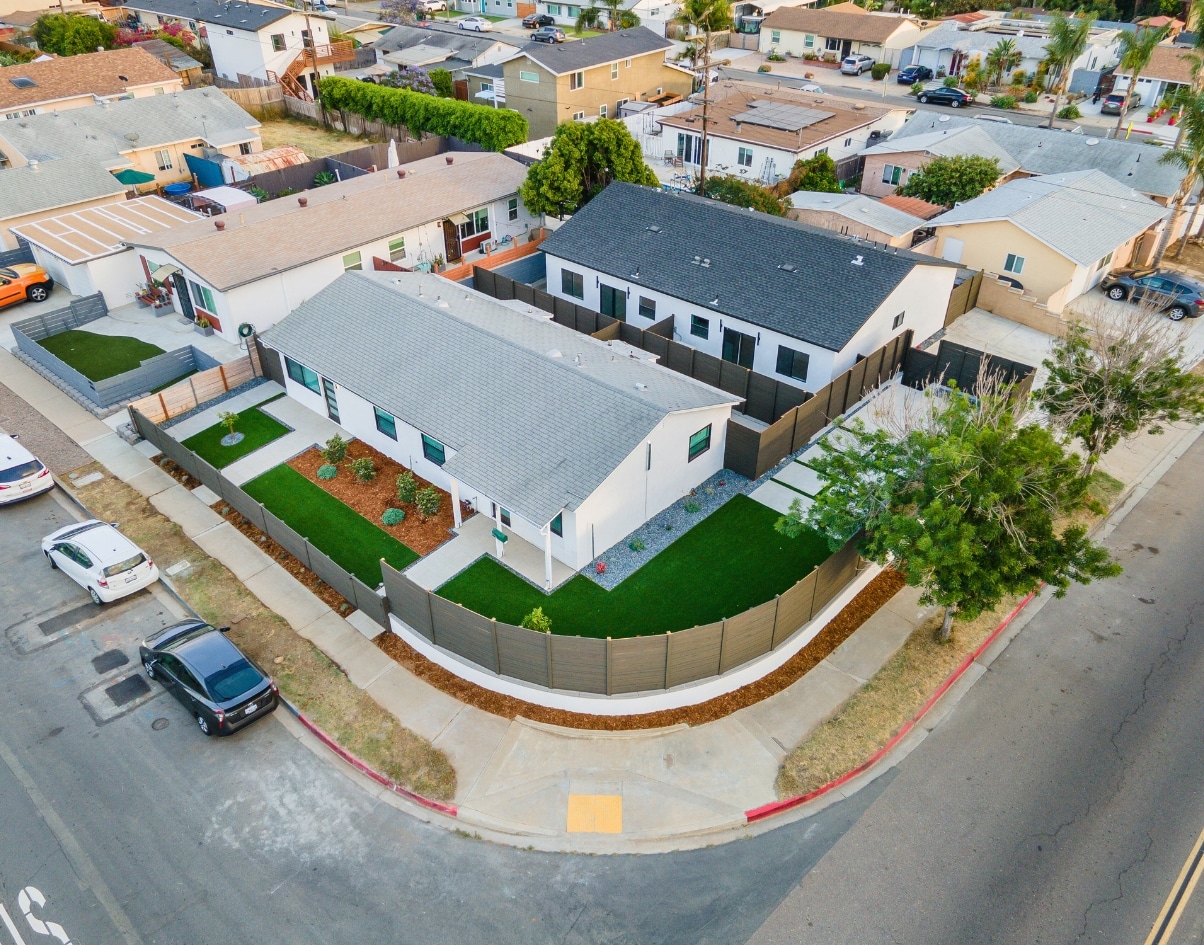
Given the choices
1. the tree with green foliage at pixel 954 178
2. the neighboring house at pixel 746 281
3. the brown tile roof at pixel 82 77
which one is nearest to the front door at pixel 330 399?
the neighboring house at pixel 746 281

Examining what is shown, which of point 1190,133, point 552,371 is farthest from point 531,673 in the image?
point 1190,133

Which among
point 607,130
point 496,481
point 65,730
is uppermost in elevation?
point 607,130

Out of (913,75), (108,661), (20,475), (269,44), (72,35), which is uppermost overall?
(72,35)

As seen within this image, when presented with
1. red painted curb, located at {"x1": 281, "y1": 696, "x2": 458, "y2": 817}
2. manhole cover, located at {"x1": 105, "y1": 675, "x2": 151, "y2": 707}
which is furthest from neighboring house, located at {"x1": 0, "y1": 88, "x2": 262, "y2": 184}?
red painted curb, located at {"x1": 281, "y1": 696, "x2": 458, "y2": 817}

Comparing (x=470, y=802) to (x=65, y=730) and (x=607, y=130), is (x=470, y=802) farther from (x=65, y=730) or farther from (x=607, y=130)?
(x=607, y=130)

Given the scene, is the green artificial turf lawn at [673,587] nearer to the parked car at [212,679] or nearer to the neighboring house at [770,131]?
the parked car at [212,679]

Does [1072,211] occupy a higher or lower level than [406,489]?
higher

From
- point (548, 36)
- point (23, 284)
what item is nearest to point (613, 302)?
point (23, 284)

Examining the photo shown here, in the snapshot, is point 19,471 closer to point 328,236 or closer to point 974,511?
point 328,236
